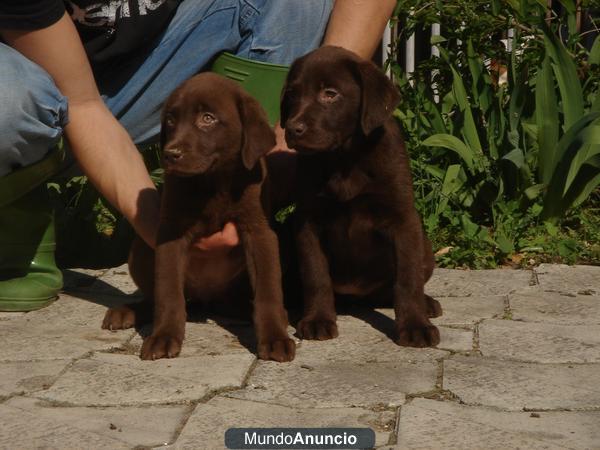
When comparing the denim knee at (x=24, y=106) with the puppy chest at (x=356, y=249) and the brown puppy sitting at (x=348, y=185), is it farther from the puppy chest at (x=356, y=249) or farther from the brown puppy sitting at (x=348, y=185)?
the puppy chest at (x=356, y=249)

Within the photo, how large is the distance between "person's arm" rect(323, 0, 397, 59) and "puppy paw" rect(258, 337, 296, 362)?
1.25m

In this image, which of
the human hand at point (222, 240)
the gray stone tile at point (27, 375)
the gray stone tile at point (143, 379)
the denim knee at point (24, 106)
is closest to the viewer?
the gray stone tile at point (143, 379)

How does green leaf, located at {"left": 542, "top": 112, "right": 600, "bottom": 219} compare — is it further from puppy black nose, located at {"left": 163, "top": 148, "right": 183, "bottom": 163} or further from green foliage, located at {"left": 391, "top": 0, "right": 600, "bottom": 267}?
puppy black nose, located at {"left": 163, "top": 148, "right": 183, "bottom": 163}

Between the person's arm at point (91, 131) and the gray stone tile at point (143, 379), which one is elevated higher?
the person's arm at point (91, 131)

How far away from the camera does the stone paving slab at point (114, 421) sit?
271 cm

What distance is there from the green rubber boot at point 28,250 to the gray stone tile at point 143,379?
2.17 feet

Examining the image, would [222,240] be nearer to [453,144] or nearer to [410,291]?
[410,291]

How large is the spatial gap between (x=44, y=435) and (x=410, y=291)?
1278mm

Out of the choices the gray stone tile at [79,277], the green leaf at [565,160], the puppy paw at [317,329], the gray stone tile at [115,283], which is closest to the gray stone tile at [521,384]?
the puppy paw at [317,329]

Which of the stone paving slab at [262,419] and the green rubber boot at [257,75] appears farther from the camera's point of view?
the green rubber boot at [257,75]

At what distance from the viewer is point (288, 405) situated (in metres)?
2.93

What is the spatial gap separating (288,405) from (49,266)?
5.04 feet

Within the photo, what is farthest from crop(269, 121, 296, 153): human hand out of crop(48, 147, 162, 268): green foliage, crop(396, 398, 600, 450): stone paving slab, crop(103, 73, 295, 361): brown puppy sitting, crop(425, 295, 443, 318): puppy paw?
crop(396, 398, 600, 450): stone paving slab

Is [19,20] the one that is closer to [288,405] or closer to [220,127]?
[220,127]
